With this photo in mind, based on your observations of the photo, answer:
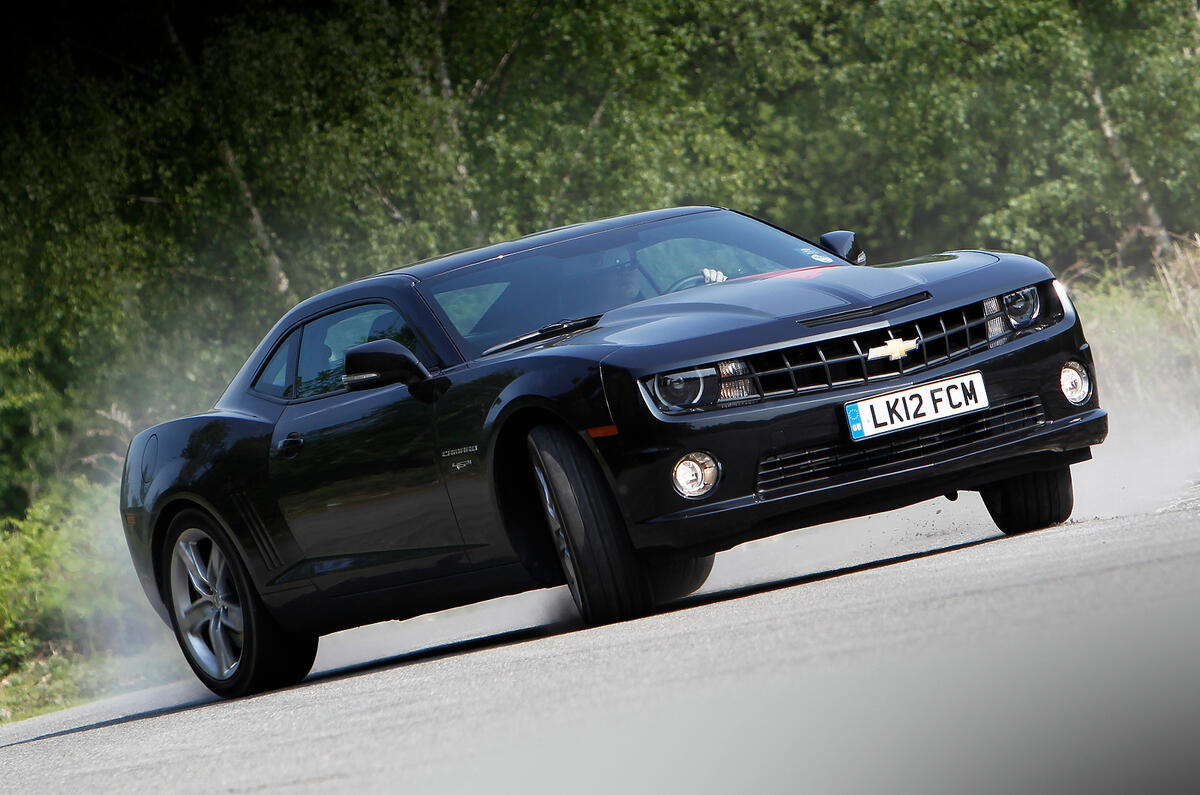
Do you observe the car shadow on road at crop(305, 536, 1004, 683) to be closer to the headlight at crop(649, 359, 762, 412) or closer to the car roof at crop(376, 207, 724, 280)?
the headlight at crop(649, 359, 762, 412)

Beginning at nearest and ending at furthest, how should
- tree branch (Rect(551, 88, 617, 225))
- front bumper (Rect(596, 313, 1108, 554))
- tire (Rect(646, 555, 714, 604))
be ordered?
front bumper (Rect(596, 313, 1108, 554)) → tire (Rect(646, 555, 714, 604)) → tree branch (Rect(551, 88, 617, 225))

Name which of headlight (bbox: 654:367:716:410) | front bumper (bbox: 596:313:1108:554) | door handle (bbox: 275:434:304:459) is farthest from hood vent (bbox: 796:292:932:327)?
door handle (bbox: 275:434:304:459)

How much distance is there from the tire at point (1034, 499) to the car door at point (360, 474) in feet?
7.05

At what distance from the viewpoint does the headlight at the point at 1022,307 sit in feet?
20.9

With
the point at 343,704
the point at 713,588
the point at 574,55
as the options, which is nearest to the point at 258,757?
the point at 343,704

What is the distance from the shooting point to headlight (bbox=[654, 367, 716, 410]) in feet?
19.2

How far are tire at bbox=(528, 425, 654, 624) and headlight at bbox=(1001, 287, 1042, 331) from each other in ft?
5.26

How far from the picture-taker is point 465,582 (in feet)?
21.5

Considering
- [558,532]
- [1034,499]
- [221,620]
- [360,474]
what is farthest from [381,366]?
[1034,499]

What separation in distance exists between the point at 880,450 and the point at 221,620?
314 cm

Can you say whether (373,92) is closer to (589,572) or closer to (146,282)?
(146,282)

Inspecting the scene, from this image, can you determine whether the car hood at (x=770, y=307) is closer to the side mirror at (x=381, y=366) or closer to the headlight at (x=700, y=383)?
the headlight at (x=700, y=383)

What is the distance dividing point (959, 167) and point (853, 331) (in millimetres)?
29270

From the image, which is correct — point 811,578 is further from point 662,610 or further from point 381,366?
point 381,366
